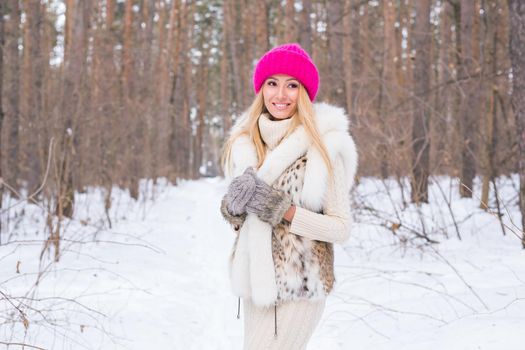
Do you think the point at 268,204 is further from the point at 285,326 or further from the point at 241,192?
the point at 285,326

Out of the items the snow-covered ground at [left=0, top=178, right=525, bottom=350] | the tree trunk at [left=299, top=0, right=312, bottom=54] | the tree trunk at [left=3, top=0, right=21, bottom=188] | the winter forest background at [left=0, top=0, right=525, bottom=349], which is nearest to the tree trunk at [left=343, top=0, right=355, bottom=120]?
the tree trunk at [left=299, top=0, right=312, bottom=54]

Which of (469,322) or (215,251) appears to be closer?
(469,322)

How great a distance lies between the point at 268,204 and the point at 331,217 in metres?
0.26

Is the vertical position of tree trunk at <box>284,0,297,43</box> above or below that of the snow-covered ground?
above

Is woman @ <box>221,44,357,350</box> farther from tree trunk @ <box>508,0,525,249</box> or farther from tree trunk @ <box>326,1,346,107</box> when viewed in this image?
tree trunk @ <box>326,1,346,107</box>

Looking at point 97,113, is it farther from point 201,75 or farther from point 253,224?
point 201,75

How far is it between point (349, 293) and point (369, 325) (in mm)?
948

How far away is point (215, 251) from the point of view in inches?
281

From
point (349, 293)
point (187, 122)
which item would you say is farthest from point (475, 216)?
point (187, 122)

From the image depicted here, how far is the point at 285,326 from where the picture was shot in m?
1.84

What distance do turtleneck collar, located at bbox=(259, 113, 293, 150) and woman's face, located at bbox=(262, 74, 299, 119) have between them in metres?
0.04

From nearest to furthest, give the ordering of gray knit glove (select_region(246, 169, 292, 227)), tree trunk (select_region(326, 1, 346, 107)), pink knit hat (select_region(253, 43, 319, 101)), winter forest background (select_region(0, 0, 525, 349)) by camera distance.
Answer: gray knit glove (select_region(246, 169, 292, 227)) < pink knit hat (select_region(253, 43, 319, 101)) < winter forest background (select_region(0, 0, 525, 349)) < tree trunk (select_region(326, 1, 346, 107))

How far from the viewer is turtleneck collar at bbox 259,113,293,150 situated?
1940 millimetres

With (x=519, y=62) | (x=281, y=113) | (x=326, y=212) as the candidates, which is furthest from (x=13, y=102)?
(x=326, y=212)
